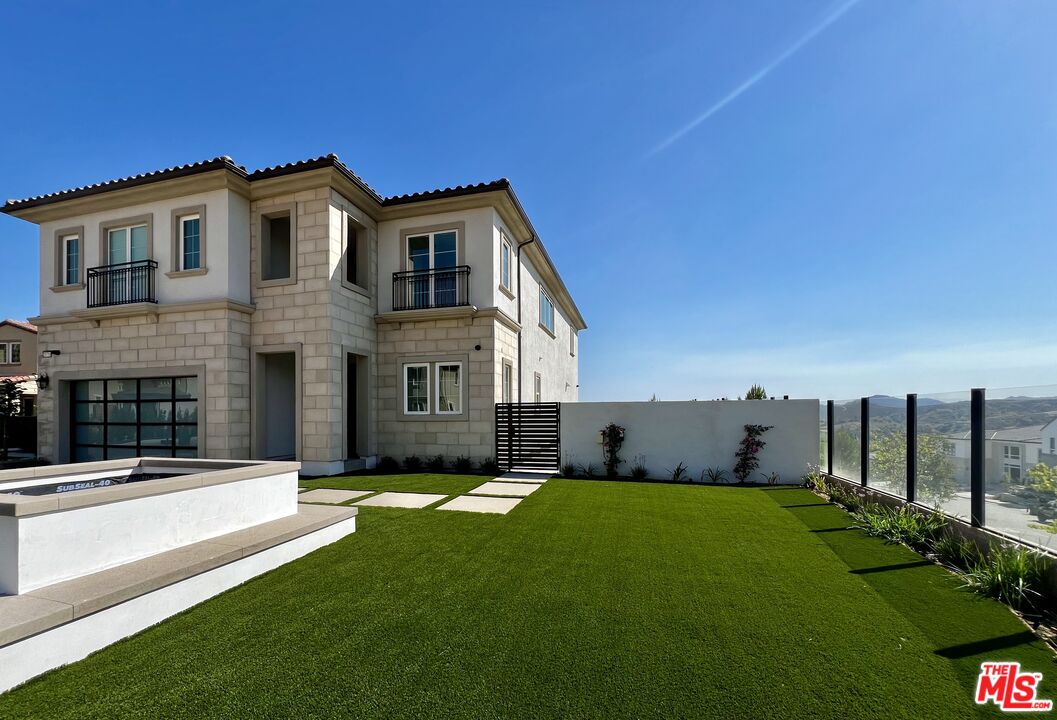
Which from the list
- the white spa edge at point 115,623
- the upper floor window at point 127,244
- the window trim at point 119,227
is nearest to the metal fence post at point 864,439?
the white spa edge at point 115,623

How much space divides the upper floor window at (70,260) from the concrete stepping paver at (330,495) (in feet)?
31.3

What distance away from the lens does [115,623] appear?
2.99 m

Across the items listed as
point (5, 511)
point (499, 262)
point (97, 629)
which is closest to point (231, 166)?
point (499, 262)

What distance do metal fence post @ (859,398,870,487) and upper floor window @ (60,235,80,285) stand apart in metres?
18.0

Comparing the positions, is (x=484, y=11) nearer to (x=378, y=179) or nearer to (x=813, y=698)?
(x=378, y=179)

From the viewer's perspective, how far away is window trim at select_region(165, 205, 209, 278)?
33.4ft

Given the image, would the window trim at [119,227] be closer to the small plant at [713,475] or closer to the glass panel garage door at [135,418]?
the glass panel garage door at [135,418]

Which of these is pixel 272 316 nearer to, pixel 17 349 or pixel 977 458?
pixel 977 458

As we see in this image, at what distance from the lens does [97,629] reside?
2.89 metres

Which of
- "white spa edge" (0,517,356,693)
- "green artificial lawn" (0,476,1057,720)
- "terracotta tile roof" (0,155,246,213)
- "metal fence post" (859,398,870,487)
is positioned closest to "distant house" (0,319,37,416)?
"terracotta tile roof" (0,155,246,213)

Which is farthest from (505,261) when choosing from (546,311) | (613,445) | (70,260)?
(70,260)

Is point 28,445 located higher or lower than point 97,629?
lower

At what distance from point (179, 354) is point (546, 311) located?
12.0m

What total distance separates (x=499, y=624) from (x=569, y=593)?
2.61ft
